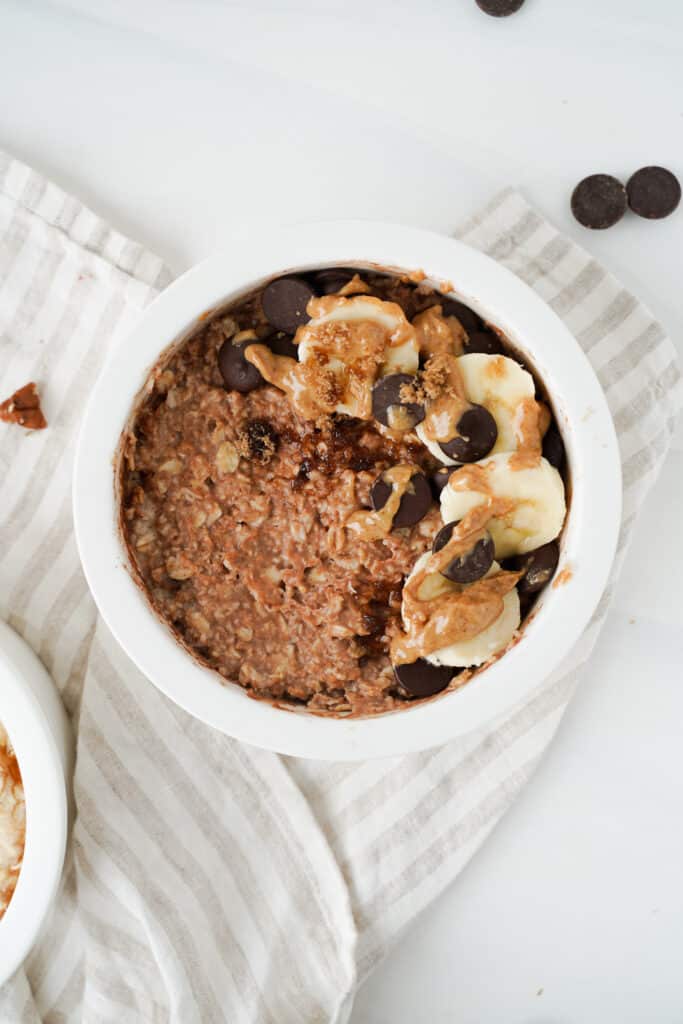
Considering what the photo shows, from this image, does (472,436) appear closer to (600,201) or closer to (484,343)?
(484,343)

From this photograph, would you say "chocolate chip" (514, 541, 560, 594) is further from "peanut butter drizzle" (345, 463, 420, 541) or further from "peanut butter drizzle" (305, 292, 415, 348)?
"peanut butter drizzle" (305, 292, 415, 348)

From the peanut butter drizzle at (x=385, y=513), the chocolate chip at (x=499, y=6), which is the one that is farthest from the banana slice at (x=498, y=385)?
the chocolate chip at (x=499, y=6)

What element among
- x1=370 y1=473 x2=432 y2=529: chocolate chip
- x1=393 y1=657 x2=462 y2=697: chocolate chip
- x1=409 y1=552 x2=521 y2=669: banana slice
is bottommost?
x1=393 y1=657 x2=462 y2=697: chocolate chip

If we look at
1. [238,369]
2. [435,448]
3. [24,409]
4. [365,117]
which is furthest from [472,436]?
[24,409]

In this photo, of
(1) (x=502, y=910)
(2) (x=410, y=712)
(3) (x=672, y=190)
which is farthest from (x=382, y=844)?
(3) (x=672, y=190)

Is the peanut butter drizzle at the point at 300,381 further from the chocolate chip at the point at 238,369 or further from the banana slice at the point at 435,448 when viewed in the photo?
the banana slice at the point at 435,448

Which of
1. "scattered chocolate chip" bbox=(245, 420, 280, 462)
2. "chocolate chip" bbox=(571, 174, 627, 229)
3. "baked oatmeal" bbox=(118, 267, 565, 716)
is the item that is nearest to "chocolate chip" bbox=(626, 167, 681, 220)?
"chocolate chip" bbox=(571, 174, 627, 229)

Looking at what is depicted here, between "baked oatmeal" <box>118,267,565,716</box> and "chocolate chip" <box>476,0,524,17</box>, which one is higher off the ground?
"chocolate chip" <box>476,0,524,17</box>
